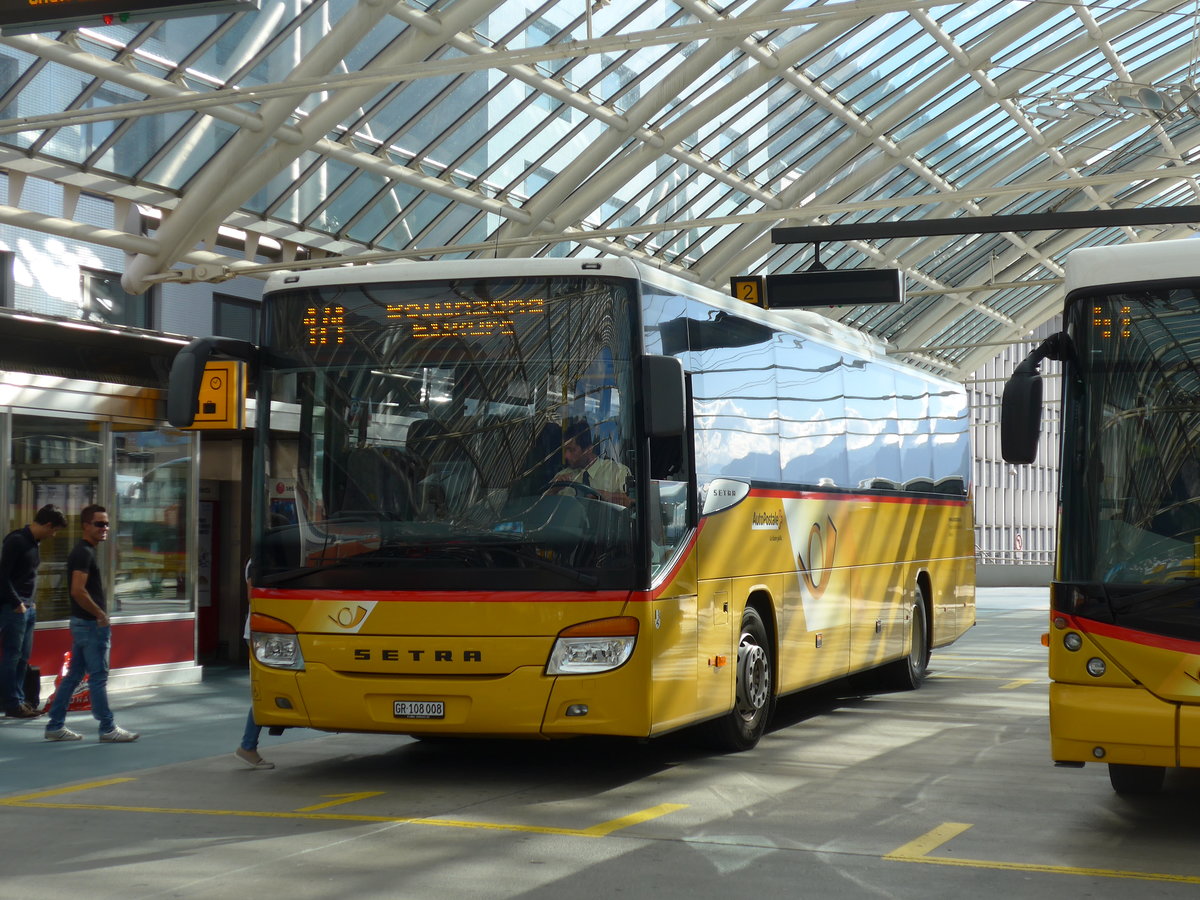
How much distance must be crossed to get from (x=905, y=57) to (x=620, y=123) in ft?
21.4

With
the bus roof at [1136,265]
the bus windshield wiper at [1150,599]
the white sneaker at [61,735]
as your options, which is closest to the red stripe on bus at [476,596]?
the bus windshield wiper at [1150,599]

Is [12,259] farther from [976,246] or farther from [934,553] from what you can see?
[976,246]

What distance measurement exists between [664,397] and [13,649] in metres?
6.87

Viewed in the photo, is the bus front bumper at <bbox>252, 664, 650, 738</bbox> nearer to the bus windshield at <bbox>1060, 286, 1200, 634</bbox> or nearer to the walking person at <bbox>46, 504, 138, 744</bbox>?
the bus windshield at <bbox>1060, 286, 1200, 634</bbox>

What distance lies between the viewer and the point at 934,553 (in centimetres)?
1570

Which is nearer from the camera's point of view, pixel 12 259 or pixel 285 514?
pixel 285 514

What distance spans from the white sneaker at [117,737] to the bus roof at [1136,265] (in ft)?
24.5

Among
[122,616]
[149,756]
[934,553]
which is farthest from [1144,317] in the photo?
[122,616]

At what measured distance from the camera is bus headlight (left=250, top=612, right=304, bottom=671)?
8.99 meters

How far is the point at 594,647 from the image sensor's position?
8.55m

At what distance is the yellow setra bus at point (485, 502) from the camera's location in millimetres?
8562

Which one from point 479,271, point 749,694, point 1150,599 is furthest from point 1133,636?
point 479,271

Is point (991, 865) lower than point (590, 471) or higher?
lower

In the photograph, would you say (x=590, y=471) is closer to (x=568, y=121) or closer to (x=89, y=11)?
(x=89, y=11)
